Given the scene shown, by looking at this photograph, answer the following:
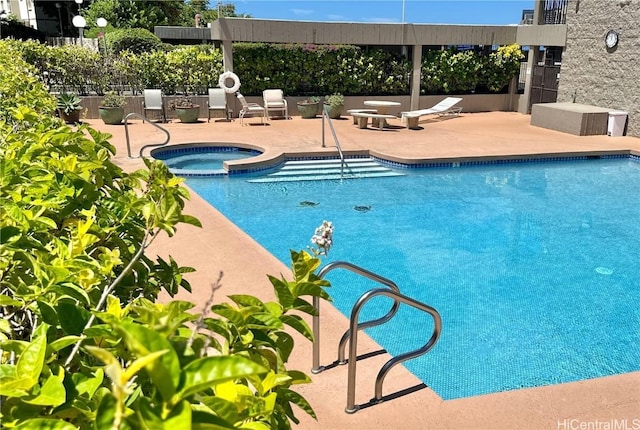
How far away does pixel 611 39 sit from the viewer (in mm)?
15398

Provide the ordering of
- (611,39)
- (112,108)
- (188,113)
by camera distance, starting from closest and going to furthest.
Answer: (112,108)
(611,39)
(188,113)

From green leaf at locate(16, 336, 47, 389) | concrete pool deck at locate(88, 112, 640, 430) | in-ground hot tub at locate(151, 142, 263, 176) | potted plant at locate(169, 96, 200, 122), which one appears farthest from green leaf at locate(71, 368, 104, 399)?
potted plant at locate(169, 96, 200, 122)

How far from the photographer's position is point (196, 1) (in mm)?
70500

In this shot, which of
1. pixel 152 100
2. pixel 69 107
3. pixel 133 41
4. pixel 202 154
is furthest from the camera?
pixel 133 41

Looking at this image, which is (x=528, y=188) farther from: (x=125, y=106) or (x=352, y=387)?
(x=125, y=106)

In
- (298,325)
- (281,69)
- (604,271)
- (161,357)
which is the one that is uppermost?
(281,69)

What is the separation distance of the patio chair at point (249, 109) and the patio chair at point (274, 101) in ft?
0.73

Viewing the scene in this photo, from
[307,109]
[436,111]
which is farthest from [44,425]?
[436,111]

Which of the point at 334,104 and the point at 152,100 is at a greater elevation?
the point at 152,100

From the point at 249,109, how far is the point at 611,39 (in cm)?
1049

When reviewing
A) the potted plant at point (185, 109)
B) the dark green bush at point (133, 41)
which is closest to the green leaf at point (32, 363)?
the potted plant at point (185, 109)

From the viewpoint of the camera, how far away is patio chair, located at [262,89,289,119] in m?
17.0

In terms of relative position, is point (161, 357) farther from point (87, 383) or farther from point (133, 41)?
point (133, 41)

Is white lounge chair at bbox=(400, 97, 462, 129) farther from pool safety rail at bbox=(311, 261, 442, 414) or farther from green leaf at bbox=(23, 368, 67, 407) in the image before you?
green leaf at bbox=(23, 368, 67, 407)
